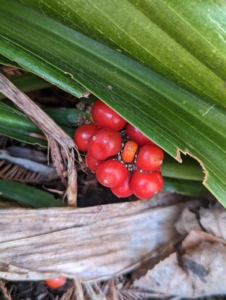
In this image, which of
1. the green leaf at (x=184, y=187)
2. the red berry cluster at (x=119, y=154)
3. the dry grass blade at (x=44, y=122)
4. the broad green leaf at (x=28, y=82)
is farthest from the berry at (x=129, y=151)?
the broad green leaf at (x=28, y=82)

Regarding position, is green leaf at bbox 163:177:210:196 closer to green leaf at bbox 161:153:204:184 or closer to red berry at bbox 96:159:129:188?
green leaf at bbox 161:153:204:184

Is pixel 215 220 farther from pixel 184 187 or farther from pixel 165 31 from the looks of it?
pixel 165 31

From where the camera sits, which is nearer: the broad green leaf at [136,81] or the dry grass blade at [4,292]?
the broad green leaf at [136,81]

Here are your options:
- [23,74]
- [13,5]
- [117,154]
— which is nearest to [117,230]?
[117,154]

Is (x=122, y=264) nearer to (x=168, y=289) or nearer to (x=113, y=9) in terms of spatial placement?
(x=168, y=289)

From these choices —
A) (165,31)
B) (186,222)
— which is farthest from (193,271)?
(165,31)

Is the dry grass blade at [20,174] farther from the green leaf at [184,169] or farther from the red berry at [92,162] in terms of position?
the green leaf at [184,169]
